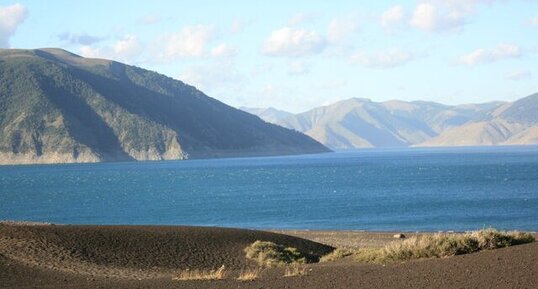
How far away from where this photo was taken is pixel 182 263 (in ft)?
88.1

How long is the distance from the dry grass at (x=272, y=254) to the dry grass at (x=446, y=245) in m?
5.31

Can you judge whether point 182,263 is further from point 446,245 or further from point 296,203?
point 296,203

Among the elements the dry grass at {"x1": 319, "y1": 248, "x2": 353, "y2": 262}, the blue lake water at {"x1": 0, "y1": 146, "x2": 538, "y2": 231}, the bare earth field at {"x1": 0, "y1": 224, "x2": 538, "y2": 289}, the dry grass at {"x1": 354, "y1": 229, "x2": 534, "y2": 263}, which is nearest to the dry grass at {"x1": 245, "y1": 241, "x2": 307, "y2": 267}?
the bare earth field at {"x1": 0, "y1": 224, "x2": 538, "y2": 289}

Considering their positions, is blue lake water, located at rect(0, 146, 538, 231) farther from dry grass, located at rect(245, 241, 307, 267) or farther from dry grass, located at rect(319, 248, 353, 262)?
dry grass, located at rect(319, 248, 353, 262)

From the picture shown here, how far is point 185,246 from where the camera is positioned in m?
29.2

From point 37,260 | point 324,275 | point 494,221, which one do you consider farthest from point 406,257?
point 494,221

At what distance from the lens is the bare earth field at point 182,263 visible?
17.0 m

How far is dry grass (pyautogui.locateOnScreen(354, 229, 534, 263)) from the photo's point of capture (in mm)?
20844

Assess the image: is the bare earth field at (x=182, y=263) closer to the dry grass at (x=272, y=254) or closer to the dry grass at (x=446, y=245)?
the dry grass at (x=272, y=254)

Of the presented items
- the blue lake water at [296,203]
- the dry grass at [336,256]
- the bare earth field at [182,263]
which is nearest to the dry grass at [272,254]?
the bare earth field at [182,263]

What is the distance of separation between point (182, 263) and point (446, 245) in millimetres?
9870

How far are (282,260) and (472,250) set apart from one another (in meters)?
8.32

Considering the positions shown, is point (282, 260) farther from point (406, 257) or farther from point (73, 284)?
point (73, 284)

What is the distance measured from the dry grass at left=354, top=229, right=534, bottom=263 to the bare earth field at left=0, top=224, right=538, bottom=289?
1.07m
